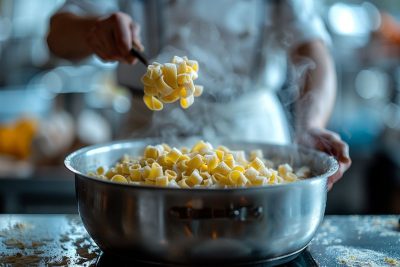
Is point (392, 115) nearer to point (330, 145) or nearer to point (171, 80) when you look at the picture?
point (330, 145)

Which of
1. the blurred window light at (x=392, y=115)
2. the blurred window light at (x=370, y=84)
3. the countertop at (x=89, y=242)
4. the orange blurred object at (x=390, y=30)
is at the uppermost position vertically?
the orange blurred object at (x=390, y=30)

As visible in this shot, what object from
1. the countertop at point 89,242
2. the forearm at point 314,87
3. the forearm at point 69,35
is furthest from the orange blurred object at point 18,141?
the forearm at point 314,87

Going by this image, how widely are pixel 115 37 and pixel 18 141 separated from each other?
5.15 ft

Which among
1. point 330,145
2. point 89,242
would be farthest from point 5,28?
point 330,145

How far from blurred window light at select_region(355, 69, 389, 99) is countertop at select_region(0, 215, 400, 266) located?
2.68 metres

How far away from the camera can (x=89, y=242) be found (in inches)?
47.2

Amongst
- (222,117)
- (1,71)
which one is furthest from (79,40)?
(1,71)

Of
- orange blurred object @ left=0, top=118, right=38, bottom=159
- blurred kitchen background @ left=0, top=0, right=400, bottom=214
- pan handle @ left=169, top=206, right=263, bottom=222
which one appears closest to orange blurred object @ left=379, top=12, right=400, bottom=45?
blurred kitchen background @ left=0, top=0, right=400, bottom=214

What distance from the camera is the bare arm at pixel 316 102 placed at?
126cm

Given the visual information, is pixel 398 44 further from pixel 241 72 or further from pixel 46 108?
pixel 46 108

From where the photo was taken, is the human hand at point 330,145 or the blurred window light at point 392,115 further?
the blurred window light at point 392,115

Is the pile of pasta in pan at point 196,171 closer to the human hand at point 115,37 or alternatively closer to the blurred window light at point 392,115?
the human hand at point 115,37

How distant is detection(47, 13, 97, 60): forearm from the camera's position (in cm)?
161

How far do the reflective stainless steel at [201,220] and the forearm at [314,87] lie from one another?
19.7 inches
